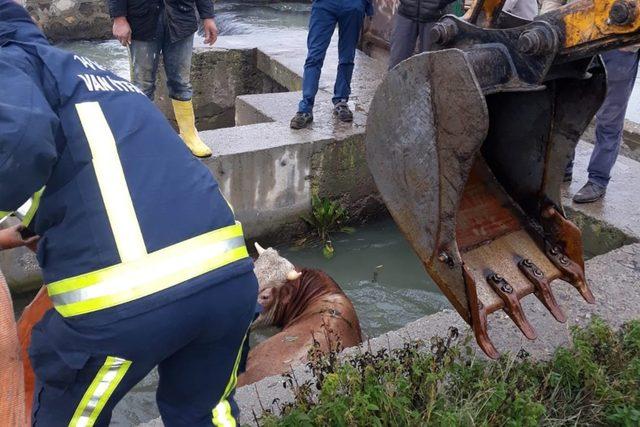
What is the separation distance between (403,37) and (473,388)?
155 inches

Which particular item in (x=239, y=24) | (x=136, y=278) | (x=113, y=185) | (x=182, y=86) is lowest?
(x=239, y=24)

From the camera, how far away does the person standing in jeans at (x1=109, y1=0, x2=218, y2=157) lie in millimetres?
5195

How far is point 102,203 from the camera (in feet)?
6.31

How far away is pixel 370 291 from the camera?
5.77 meters

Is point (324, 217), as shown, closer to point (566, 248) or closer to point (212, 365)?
point (566, 248)

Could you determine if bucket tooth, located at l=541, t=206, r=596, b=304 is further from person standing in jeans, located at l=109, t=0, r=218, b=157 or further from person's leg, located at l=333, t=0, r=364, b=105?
person's leg, located at l=333, t=0, r=364, b=105

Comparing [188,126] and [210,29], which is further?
[210,29]

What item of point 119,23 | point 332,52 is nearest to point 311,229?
point 119,23

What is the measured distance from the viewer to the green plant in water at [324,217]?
252 inches

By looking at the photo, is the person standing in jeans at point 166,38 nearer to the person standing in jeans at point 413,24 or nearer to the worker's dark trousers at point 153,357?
the person standing in jeans at point 413,24

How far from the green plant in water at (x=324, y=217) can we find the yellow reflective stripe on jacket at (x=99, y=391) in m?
A: 4.27

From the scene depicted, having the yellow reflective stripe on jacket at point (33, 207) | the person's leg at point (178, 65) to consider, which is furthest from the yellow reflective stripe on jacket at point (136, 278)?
the person's leg at point (178, 65)

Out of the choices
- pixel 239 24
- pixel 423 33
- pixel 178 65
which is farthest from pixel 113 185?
pixel 239 24

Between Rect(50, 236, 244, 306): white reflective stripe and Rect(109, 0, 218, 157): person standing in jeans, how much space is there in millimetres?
3216
